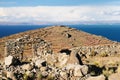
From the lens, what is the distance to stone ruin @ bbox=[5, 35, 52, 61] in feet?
163

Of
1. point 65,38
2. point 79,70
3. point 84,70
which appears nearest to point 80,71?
point 79,70

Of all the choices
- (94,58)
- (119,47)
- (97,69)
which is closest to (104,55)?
(94,58)

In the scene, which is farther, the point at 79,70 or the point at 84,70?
the point at 84,70

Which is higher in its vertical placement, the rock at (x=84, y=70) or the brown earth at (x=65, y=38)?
the rock at (x=84, y=70)

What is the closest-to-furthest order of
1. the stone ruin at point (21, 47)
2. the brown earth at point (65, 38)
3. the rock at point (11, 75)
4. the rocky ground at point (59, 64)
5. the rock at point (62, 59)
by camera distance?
the rock at point (11, 75)
the rocky ground at point (59, 64)
the rock at point (62, 59)
the stone ruin at point (21, 47)
the brown earth at point (65, 38)

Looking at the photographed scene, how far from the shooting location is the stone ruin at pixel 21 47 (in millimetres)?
49562

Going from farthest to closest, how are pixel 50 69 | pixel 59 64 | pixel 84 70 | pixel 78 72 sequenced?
pixel 59 64 → pixel 50 69 → pixel 84 70 → pixel 78 72

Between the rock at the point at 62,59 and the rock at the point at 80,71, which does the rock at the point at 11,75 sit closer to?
the rock at the point at 80,71

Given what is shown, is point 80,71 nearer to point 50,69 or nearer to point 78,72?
point 78,72

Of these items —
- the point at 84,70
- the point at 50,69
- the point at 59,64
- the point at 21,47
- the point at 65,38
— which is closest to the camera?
the point at 84,70

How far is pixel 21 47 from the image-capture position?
51.1m

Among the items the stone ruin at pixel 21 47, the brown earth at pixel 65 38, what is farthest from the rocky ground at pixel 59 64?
the brown earth at pixel 65 38

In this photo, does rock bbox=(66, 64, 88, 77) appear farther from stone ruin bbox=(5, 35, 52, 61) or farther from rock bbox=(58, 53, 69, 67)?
stone ruin bbox=(5, 35, 52, 61)

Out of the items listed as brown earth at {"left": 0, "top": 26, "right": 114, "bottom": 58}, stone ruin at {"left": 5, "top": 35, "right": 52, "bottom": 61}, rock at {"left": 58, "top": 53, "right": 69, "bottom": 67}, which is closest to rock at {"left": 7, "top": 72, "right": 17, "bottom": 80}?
rock at {"left": 58, "top": 53, "right": 69, "bottom": 67}
